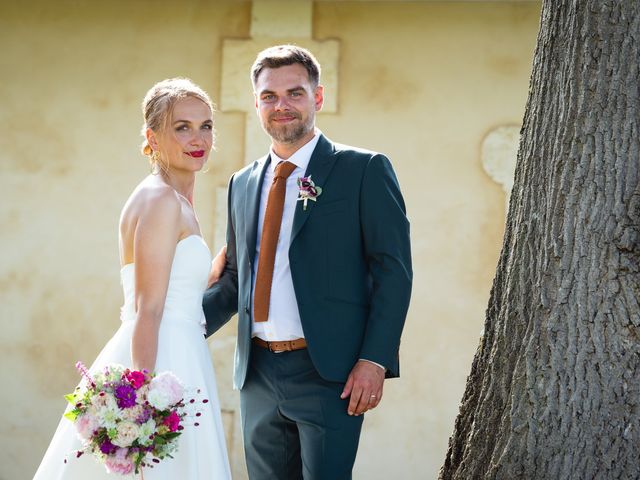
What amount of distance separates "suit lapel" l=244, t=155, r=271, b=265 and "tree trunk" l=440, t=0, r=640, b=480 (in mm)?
1056

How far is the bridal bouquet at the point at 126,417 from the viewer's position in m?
3.02

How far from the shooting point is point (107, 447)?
3033 millimetres

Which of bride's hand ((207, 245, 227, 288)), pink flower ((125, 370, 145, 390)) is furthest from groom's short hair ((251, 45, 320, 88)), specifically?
pink flower ((125, 370, 145, 390))

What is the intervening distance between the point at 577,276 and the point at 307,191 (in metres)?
1.08

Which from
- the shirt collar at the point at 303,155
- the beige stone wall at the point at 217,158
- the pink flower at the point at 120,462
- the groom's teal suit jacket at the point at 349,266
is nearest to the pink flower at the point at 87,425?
the pink flower at the point at 120,462

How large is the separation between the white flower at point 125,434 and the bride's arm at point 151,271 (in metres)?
0.38

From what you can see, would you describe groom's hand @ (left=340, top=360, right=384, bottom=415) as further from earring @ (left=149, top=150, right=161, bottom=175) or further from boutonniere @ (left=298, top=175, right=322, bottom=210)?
earring @ (left=149, top=150, right=161, bottom=175)

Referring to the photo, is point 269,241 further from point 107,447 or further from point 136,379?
point 107,447

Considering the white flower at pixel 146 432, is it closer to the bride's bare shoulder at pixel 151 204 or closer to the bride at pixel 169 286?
the bride at pixel 169 286

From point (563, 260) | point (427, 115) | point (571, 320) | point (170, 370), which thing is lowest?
point (170, 370)

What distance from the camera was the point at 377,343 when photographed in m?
3.39

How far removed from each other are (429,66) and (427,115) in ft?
1.00

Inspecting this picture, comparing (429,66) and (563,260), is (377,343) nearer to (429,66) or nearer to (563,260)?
Result: (563,260)

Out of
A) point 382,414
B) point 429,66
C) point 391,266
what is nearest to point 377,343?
point 391,266
